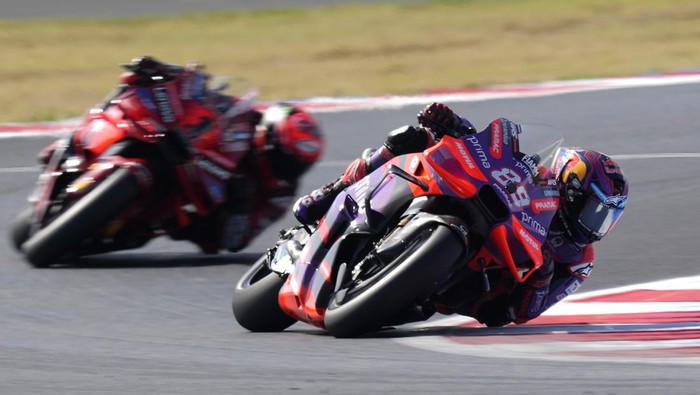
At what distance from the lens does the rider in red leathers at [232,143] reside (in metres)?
7.53

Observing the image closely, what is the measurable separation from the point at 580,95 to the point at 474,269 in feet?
26.0

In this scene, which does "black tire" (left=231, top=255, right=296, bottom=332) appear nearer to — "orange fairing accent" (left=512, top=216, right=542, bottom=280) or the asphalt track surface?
the asphalt track surface

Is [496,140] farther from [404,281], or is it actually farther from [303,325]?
[303,325]

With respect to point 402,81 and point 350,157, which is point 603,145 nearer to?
point 350,157

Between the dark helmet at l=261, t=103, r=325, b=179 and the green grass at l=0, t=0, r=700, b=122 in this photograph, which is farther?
the green grass at l=0, t=0, r=700, b=122

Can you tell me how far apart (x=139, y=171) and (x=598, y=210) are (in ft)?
9.13

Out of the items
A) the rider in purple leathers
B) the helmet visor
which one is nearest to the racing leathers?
the rider in purple leathers

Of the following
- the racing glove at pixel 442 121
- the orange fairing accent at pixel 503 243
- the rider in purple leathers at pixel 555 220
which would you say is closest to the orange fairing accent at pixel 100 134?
the rider in purple leathers at pixel 555 220

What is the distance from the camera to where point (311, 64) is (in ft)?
54.6

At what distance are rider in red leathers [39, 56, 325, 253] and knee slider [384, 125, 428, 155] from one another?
213 cm

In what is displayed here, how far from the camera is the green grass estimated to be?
48.5 ft

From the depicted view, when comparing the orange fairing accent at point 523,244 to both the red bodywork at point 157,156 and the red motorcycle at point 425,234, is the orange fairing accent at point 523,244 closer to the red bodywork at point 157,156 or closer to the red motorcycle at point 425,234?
the red motorcycle at point 425,234

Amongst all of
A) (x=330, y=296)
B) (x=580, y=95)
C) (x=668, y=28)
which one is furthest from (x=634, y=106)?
(x=330, y=296)

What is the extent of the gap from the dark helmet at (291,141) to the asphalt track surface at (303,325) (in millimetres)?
586
